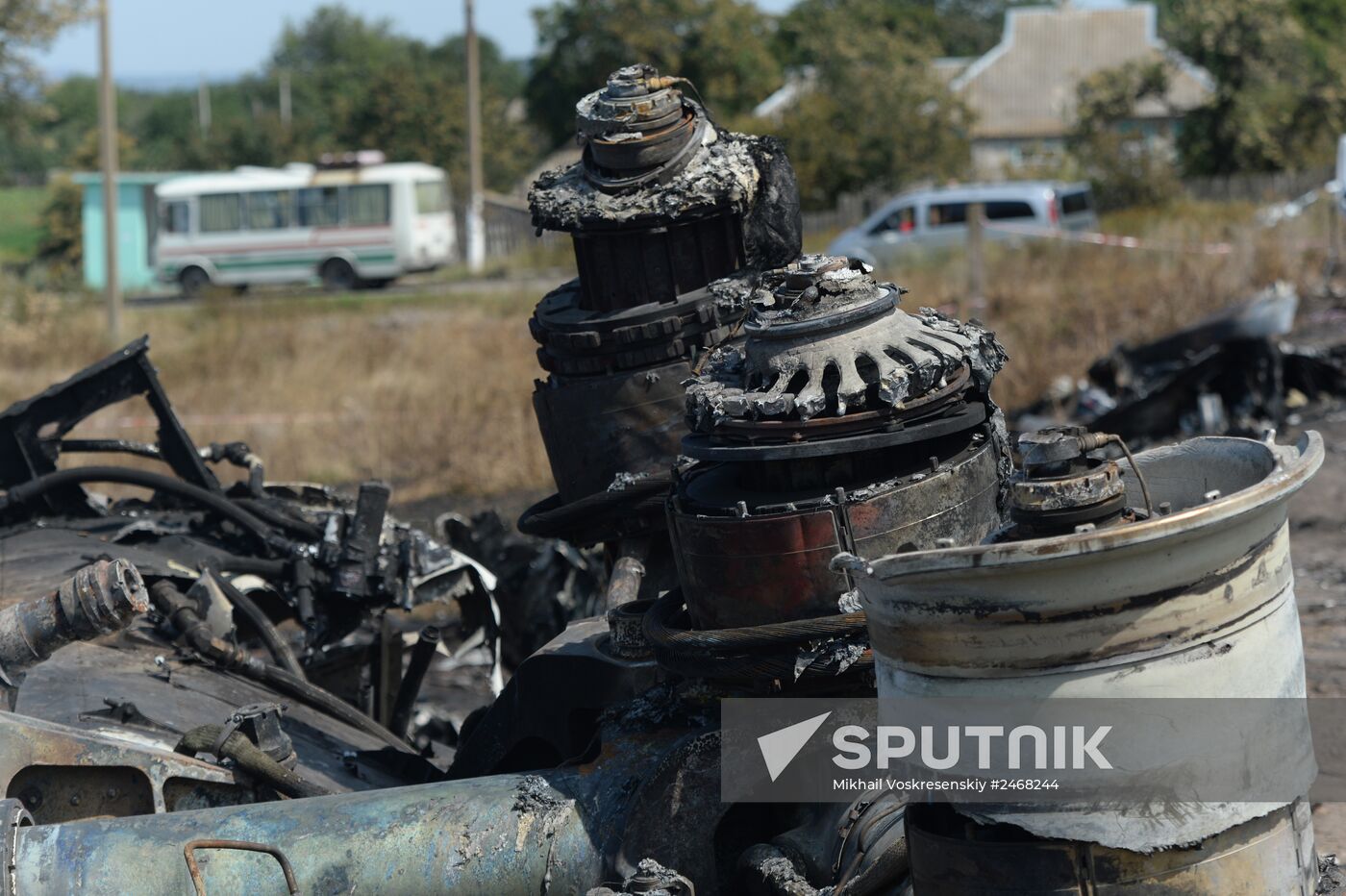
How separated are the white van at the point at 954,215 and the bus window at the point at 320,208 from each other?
1041 cm

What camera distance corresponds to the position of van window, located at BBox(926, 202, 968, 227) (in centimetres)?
2188

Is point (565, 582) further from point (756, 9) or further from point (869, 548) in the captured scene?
point (756, 9)

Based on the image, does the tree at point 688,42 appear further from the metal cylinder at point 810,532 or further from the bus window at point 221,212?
the metal cylinder at point 810,532

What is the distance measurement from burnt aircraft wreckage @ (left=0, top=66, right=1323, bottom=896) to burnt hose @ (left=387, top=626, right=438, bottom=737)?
0.05 feet

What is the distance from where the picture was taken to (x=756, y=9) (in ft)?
119

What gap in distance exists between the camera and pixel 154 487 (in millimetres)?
5500

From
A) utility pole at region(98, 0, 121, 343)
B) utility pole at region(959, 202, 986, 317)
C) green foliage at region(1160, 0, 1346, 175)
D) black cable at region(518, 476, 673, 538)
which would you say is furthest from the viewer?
green foliage at region(1160, 0, 1346, 175)

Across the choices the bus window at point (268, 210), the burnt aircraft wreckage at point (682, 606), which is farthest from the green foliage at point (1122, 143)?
the burnt aircraft wreckage at point (682, 606)

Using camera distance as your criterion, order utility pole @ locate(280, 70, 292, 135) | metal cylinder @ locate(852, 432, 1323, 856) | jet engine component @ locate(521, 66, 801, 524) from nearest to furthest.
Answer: metal cylinder @ locate(852, 432, 1323, 856)
jet engine component @ locate(521, 66, 801, 524)
utility pole @ locate(280, 70, 292, 135)

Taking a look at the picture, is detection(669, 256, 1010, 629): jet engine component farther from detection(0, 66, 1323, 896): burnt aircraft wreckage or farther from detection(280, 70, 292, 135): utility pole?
detection(280, 70, 292, 135): utility pole

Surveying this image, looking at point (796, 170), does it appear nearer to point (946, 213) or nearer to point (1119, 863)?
point (946, 213)

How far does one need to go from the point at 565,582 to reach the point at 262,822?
151 inches

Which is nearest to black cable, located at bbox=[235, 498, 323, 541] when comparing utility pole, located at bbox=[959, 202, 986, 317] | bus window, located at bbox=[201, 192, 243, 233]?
utility pole, located at bbox=[959, 202, 986, 317]

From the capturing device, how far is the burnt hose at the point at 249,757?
404 centimetres
